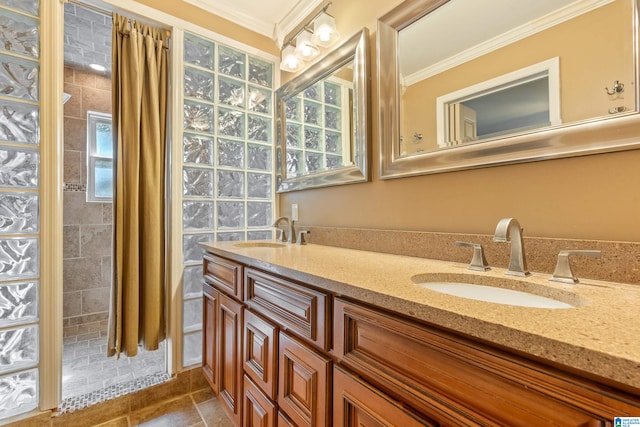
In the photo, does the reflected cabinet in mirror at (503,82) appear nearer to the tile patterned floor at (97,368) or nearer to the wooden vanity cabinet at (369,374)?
the wooden vanity cabinet at (369,374)

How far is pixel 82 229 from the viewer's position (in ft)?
8.45

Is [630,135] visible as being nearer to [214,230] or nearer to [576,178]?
[576,178]

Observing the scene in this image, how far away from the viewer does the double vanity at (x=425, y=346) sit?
0.39 m

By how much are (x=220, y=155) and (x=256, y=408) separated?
1522mm

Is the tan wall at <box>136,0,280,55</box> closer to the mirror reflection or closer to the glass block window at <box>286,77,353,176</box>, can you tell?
the glass block window at <box>286,77,353,176</box>

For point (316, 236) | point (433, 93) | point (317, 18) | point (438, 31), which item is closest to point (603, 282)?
point (433, 93)

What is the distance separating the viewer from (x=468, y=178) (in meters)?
1.09

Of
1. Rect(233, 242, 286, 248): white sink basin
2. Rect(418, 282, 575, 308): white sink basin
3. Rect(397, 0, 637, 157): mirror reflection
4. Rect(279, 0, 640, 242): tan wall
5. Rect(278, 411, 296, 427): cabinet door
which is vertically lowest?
Rect(278, 411, 296, 427): cabinet door

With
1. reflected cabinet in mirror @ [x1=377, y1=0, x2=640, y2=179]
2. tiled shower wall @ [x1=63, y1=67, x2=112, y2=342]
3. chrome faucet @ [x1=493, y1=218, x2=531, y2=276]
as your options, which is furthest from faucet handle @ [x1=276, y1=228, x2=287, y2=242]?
tiled shower wall @ [x1=63, y1=67, x2=112, y2=342]

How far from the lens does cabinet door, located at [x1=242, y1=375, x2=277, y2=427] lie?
1.03m

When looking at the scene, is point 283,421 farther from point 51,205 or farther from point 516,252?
point 51,205

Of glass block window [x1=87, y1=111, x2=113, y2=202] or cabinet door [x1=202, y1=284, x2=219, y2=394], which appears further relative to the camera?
glass block window [x1=87, y1=111, x2=113, y2=202]

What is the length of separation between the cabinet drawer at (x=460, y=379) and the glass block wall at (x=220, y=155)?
4.77ft

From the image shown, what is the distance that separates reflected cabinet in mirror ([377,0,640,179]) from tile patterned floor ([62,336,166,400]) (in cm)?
207
